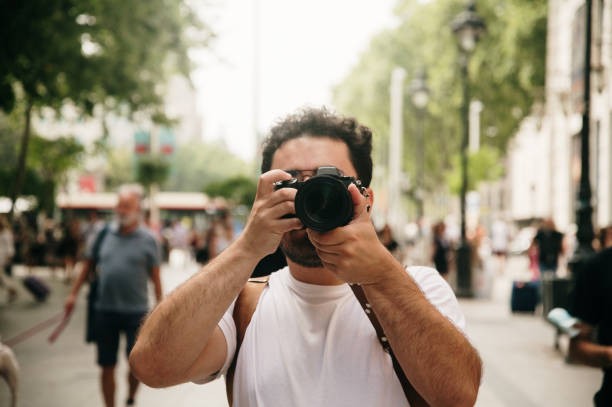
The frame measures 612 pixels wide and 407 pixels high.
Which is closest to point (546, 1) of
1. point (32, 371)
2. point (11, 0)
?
point (11, 0)

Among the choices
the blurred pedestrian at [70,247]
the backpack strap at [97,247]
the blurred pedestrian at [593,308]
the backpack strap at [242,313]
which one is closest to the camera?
the backpack strap at [242,313]

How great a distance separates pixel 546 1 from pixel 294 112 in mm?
28687

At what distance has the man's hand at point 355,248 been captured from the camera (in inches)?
72.4

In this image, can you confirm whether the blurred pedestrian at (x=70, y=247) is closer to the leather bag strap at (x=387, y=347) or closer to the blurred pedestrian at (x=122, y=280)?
the blurred pedestrian at (x=122, y=280)

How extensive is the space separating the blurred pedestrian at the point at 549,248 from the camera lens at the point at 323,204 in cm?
1456

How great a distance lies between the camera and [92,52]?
606 inches

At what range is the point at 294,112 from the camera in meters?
2.23

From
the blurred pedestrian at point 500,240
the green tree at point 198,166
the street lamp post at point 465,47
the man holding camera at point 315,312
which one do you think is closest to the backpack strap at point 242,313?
the man holding camera at point 315,312

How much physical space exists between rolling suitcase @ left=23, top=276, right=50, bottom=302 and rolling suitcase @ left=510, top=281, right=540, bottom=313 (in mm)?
8630

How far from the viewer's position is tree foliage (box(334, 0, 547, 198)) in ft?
92.9

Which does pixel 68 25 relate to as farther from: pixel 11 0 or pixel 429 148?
pixel 429 148

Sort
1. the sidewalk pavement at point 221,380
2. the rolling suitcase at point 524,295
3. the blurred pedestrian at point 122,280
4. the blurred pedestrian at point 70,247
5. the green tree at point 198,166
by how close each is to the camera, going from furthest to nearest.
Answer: the green tree at point 198,166, the blurred pedestrian at point 70,247, the rolling suitcase at point 524,295, the sidewalk pavement at point 221,380, the blurred pedestrian at point 122,280

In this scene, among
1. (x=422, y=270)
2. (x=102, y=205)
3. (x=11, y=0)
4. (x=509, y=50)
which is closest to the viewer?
(x=422, y=270)

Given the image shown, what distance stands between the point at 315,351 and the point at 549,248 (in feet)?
47.3
